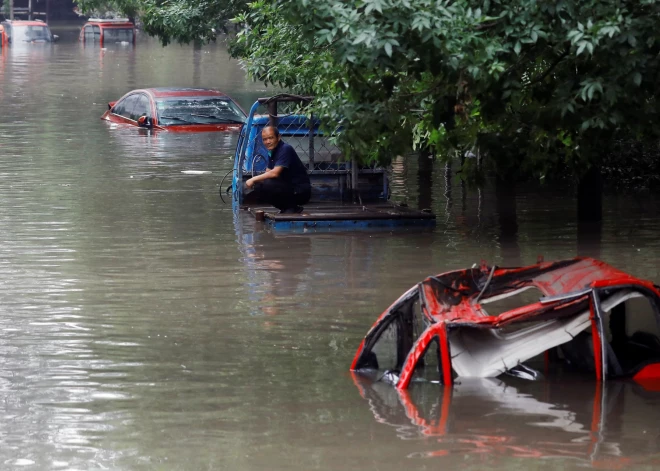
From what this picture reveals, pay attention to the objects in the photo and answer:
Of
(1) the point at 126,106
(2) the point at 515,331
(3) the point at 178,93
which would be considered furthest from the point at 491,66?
(1) the point at 126,106

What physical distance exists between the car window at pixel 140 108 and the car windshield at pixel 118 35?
46821mm

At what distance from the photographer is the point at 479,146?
1087cm

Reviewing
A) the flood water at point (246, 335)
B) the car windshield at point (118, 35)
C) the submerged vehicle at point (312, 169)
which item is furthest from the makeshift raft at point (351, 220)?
the car windshield at point (118, 35)

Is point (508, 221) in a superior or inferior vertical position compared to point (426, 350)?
superior

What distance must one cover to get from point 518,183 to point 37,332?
10.5 metres

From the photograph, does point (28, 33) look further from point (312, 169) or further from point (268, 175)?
point (268, 175)

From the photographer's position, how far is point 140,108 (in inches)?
1047

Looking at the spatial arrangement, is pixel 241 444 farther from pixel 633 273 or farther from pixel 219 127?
pixel 219 127

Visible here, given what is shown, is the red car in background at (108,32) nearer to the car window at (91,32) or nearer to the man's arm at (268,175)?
the car window at (91,32)

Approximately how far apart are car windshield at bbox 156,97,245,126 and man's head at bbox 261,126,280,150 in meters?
10.7

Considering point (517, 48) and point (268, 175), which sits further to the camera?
point (268, 175)

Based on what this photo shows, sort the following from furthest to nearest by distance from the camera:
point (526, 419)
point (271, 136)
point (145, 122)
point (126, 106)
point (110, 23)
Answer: point (110, 23)
point (126, 106)
point (145, 122)
point (271, 136)
point (526, 419)

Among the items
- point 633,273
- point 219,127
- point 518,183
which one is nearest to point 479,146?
point 633,273

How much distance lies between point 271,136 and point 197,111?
11.4m
